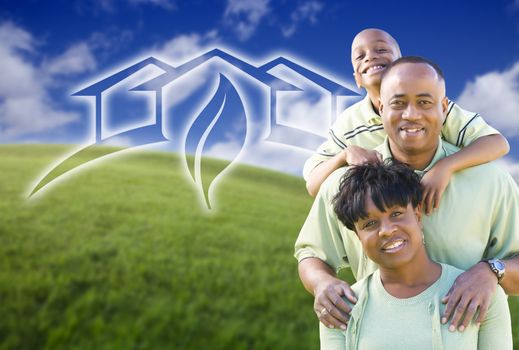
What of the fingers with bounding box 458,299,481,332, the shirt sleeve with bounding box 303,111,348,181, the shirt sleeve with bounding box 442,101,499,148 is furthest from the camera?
the shirt sleeve with bounding box 303,111,348,181

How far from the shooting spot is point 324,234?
282 centimetres

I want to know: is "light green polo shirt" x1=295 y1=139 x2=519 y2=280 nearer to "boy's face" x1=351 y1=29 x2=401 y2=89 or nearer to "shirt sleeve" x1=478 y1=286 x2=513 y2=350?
"shirt sleeve" x1=478 y1=286 x2=513 y2=350

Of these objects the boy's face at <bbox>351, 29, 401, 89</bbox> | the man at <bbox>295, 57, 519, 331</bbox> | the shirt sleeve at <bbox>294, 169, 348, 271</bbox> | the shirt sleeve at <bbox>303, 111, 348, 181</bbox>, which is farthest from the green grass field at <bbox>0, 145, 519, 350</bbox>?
the man at <bbox>295, 57, 519, 331</bbox>

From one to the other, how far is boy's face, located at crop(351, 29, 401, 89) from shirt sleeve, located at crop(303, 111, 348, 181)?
0.32 m

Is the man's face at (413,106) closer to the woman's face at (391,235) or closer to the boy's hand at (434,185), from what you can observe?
the boy's hand at (434,185)

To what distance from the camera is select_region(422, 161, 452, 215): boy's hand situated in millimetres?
2521

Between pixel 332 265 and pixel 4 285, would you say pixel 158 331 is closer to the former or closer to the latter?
pixel 4 285

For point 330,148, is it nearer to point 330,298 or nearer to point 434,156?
point 434,156

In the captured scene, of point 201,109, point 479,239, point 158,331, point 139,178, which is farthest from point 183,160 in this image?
point 479,239

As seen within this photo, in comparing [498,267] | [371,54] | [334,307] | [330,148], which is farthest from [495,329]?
[371,54]

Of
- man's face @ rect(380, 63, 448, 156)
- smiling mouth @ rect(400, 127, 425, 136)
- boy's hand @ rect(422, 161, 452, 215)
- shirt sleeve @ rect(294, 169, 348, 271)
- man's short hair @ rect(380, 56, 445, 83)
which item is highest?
man's short hair @ rect(380, 56, 445, 83)

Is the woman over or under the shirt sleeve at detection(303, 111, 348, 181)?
under

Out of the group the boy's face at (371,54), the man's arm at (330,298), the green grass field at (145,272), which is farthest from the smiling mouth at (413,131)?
the green grass field at (145,272)

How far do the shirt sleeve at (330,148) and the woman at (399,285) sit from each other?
3.02 feet
